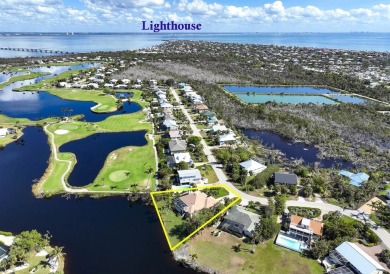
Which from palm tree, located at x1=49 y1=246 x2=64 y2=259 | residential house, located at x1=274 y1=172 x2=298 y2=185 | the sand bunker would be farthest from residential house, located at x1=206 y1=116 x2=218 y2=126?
palm tree, located at x1=49 y1=246 x2=64 y2=259

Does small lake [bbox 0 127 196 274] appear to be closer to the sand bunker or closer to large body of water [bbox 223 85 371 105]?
the sand bunker

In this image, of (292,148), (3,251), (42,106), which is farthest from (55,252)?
(42,106)

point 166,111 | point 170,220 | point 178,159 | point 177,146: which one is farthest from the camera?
point 166,111

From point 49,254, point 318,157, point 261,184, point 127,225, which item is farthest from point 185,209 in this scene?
point 318,157

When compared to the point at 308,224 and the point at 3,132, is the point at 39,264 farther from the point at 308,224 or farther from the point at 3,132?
the point at 3,132

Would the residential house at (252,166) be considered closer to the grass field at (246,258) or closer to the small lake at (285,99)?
the grass field at (246,258)

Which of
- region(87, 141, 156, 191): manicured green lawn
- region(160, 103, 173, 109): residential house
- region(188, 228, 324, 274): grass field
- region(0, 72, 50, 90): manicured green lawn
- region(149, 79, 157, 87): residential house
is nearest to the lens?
region(188, 228, 324, 274): grass field

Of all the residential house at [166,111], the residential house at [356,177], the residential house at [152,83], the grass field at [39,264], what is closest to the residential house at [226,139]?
the residential house at [356,177]

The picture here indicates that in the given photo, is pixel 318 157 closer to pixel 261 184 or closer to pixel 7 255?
pixel 261 184
